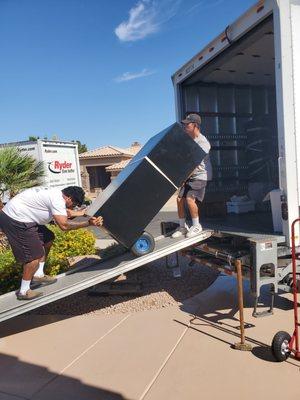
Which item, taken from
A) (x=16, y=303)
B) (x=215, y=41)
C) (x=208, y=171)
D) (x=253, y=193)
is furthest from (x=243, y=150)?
(x=16, y=303)

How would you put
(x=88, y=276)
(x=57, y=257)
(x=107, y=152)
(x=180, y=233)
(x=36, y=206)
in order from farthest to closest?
(x=107, y=152) → (x=57, y=257) → (x=180, y=233) → (x=88, y=276) → (x=36, y=206)

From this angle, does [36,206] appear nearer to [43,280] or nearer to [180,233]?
[43,280]

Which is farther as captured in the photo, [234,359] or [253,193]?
[253,193]

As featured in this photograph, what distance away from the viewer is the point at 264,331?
4359mm

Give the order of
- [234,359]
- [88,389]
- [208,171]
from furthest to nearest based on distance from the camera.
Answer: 1. [208,171]
2. [234,359]
3. [88,389]

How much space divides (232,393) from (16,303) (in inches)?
97.9

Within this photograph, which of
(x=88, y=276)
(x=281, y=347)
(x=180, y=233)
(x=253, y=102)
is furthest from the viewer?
(x=253, y=102)

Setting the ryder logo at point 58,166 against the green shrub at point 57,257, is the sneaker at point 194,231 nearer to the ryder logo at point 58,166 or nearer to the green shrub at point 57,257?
the green shrub at point 57,257

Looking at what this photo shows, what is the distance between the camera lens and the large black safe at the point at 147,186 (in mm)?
4402

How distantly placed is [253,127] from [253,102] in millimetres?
531

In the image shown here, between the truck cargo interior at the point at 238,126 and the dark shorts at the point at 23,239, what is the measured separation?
294cm

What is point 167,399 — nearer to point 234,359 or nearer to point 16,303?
point 234,359

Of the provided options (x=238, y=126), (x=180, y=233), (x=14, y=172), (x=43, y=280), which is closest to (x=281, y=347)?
(x=180, y=233)

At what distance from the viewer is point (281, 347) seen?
141 inches
